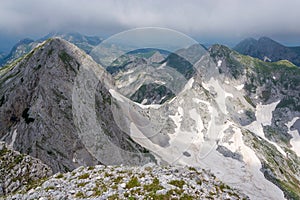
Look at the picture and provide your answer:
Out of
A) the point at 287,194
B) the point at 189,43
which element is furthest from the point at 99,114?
the point at 287,194

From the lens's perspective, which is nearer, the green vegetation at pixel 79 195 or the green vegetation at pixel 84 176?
the green vegetation at pixel 79 195

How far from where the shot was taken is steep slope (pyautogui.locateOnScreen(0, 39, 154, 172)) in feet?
284

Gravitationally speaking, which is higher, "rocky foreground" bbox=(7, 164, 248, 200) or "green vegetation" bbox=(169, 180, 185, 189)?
"green vegetation" bbox=(169, 180, 185, 189)

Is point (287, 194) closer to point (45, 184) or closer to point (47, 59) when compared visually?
point (47, 59)

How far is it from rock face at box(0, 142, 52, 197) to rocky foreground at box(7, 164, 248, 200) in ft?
36.3

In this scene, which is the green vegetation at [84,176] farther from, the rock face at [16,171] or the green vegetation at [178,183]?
the rock face at [16,171]

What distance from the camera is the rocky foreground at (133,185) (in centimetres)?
1978

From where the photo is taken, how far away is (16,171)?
35062 millimetres

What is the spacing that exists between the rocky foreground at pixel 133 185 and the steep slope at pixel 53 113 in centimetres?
5308

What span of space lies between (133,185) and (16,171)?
2174 cm

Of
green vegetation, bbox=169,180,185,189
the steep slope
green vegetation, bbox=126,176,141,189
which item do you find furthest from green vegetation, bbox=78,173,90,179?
the steep slope

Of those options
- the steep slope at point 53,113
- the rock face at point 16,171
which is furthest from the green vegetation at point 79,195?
the steep slope at point 53,113

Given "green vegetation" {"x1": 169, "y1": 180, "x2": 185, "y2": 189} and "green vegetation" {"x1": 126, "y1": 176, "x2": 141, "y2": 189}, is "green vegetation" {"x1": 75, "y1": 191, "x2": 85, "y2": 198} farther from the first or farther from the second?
"green vegetation" {"x1": 169, "y1": 180, "x2": 185, "y2": 189}

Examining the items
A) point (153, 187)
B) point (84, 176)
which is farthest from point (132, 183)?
point (84, 176)
